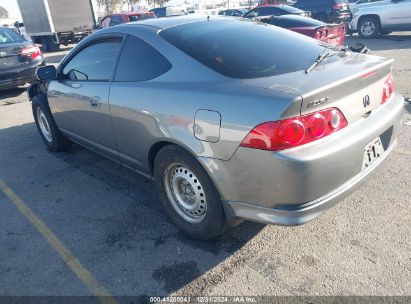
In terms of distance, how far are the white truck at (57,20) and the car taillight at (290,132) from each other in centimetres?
1756

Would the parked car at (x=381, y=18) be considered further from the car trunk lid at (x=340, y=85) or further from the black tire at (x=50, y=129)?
the black tire at (x=50, y=129)

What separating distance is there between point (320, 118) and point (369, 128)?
1.67 feet

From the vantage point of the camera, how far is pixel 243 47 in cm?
286

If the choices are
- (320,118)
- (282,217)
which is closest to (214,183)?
(282,217)

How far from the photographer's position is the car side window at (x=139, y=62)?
2912 mm

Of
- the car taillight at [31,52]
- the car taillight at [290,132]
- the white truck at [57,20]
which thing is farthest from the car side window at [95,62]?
the white truck at [57,20]

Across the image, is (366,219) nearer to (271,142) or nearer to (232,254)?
(232,254)

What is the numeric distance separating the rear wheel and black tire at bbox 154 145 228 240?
1402cm

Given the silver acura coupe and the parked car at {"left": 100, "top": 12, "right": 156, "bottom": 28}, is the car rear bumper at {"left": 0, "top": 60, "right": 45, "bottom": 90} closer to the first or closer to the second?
the silver acura coupe

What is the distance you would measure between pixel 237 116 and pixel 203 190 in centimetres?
67

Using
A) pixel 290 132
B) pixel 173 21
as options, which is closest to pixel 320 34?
pixel 173 21

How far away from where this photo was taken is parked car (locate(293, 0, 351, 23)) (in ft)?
52.7

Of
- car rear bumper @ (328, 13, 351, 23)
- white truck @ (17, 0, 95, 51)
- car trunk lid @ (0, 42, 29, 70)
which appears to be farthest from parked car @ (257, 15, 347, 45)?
white truck @ (17, 0, 95, 51)

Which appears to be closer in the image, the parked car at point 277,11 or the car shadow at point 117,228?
the car shadow at point 117,228
